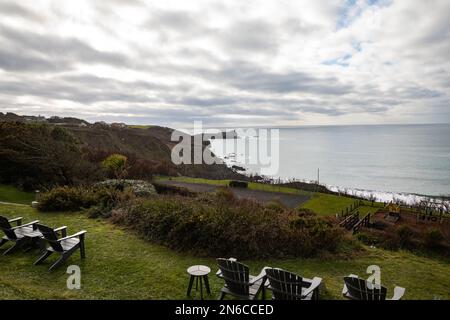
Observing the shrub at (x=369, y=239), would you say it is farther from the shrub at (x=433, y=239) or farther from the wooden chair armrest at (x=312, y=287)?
the wooden chair armrest at (x=312, y=287)

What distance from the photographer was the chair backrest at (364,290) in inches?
154

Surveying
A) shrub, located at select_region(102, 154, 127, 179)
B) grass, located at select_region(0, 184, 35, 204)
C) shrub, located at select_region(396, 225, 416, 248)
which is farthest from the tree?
shrub, located at select_region(396, 225, 416, 248)

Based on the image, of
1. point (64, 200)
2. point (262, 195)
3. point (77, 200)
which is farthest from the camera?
point (262, 195)

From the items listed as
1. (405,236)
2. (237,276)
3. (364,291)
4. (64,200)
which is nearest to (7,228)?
(64,200)

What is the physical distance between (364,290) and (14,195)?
15658 mm

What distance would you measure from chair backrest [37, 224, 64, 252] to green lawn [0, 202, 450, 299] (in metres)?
0.44

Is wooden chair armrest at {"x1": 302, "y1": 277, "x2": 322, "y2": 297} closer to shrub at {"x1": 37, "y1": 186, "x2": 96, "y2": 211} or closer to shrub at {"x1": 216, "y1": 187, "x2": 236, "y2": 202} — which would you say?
shrub at {"x1": 216, "y1": 187, "x2": 236, "y2": 202}

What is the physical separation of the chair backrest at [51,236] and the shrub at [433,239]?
1238 cm

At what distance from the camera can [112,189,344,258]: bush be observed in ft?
23.7

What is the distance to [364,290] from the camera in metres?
4.02

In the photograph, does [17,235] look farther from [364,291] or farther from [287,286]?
[364,291]

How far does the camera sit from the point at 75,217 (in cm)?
1016

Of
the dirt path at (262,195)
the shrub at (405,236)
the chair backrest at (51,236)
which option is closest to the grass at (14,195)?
the chair backrest at (51,236)

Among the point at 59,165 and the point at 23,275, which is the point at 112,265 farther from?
the point at 59,165
